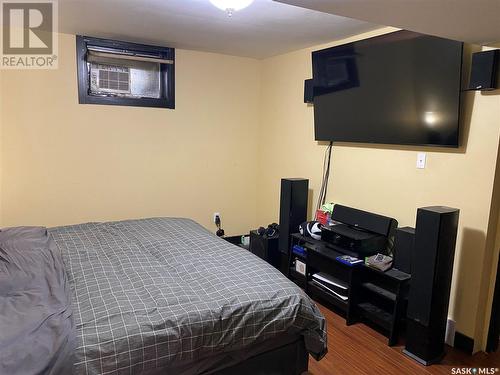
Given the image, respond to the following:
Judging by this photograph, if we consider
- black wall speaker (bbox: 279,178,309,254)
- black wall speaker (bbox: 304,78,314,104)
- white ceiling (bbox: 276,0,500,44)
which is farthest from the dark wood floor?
black wall speaker (bbox: 304,78,314,104)

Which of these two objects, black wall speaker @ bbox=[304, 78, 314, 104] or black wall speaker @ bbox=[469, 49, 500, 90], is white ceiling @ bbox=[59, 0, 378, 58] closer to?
black wall speaker @ bbox=[304, 78, 314, 104]

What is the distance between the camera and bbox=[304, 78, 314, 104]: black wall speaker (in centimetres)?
351

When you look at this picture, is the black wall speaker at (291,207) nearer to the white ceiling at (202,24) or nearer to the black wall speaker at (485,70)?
the white ceiling at (202,24)

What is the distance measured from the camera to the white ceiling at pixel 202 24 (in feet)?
8.47

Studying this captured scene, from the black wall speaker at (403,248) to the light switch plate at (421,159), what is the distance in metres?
0.46

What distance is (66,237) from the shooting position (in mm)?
2600

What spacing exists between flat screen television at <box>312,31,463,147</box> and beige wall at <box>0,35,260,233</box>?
1.21 metres

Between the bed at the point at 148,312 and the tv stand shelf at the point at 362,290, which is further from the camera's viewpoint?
the tv stand shelf at the point at 362,290

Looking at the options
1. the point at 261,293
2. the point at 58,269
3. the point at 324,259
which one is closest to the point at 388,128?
the point at 324,259

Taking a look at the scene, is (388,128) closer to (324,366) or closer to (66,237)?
(324,366)

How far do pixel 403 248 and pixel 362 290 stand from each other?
18.0 inches

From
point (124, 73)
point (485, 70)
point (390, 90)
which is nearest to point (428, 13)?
point (485, 70)

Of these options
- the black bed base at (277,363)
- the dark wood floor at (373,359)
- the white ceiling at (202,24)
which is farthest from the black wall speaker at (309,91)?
the black bed base at (277,363)

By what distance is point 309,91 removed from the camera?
354cm
